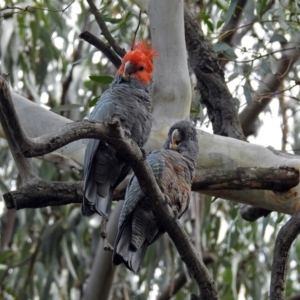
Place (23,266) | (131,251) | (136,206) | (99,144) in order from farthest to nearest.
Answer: (23,266), (99,144), (136,206), (131,251)

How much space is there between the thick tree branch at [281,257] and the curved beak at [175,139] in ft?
1.86

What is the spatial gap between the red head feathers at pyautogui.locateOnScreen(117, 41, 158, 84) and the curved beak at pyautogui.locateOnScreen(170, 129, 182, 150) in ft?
0.98

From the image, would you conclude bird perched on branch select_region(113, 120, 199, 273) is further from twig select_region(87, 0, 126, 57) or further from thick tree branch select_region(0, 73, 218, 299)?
twig select_region(87, 0, 126, 57)

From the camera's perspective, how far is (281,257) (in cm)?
205

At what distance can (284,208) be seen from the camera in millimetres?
2570

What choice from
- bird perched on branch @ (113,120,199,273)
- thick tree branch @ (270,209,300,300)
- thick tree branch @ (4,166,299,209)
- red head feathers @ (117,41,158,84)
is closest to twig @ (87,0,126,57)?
red head feathers @ (117,41,158,84)

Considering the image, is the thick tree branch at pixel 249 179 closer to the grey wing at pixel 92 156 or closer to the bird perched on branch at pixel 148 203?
the bird perched on branch at pixel 148 203

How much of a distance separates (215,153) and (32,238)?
2.52m

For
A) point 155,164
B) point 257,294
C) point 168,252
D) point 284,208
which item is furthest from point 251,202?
point 257,294

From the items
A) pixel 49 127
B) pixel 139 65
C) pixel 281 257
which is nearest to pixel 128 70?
pixel 139 65

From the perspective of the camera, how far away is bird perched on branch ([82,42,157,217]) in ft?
7.72

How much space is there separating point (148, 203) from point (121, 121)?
1.40 ft

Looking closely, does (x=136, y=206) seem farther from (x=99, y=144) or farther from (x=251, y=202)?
(x=251, y=202)

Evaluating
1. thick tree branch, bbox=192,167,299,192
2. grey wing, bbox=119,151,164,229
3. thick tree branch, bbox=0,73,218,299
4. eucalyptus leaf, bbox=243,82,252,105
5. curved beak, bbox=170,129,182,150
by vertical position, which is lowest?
thick tree branch, bbox=0,73,218,299
